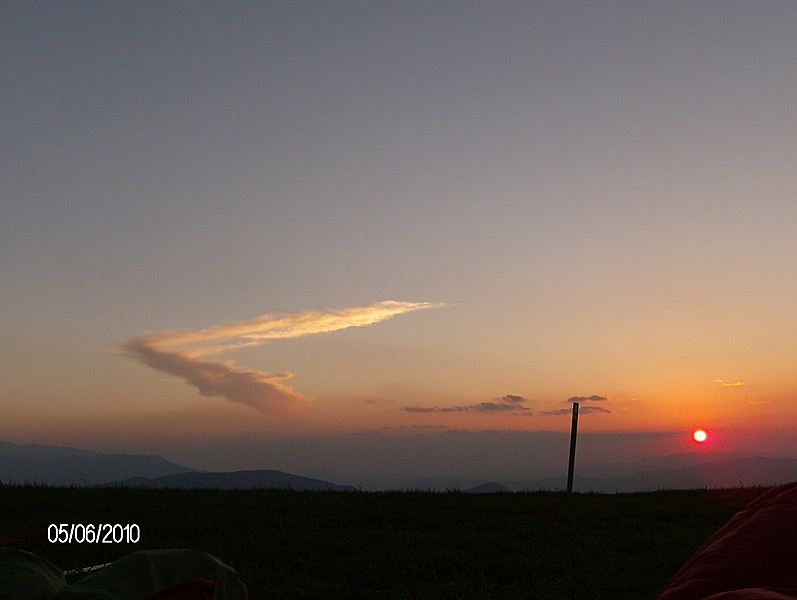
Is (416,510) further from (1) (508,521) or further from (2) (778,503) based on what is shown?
(2) (778,503)

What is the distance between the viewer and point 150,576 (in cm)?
97

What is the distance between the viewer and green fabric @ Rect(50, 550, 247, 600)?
2.97 ft

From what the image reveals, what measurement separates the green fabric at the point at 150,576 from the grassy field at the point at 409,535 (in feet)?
26.2

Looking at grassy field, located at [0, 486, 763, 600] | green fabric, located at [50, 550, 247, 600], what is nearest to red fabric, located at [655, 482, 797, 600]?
green fabric, located at [50, 550, 247, 600]

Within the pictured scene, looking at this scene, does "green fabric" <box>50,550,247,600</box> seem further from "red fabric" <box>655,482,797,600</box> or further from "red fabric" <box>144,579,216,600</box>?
"red fabric" <box>655,482,797,600</box>

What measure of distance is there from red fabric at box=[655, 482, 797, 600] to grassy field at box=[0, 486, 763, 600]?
793cm

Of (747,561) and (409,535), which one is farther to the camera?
(409,535)

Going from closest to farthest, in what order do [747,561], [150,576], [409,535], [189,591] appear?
[189,591]
[150,576]
[747,561]
[409,535]

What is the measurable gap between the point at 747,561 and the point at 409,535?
11.0 meters

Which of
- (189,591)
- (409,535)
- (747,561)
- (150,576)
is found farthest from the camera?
(409,535)

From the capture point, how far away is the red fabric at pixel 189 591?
0.75 metres

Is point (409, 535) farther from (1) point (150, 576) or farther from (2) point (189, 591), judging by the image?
(2) point (189, 591)

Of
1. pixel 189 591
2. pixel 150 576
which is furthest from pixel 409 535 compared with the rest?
pixel 189 591

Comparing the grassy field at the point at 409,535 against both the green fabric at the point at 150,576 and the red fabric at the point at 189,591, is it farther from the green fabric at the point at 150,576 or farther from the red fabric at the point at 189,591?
the red fabric at the point at 189,591
